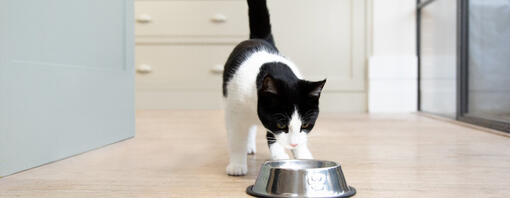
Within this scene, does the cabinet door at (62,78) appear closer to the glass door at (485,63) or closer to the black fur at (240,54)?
the black fur at (240,54)

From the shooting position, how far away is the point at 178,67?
11.7 feet

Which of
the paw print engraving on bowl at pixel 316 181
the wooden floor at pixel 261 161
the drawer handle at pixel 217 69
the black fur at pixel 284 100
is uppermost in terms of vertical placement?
the drawer handle at pixel 217 69

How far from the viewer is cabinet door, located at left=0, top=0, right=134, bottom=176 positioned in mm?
1155

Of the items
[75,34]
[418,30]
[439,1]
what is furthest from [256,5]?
[418,30]

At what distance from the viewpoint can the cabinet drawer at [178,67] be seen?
353 centimetres

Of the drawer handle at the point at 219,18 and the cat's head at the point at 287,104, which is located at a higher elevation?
the drawer handle at the point at 219,18

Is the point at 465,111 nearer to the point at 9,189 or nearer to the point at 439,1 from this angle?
the point at 439,1

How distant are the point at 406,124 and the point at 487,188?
1.50 metres

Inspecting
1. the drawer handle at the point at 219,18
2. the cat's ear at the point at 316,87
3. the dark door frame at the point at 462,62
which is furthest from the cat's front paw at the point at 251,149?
the drawer handle at the point at 219,18

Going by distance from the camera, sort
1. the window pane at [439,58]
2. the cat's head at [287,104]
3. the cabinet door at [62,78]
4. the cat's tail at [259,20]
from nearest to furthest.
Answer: the cat's head at [287,104] → the cabinet door at [62,78] → the cat's tail at [259,20] → the window pane at [439,58]

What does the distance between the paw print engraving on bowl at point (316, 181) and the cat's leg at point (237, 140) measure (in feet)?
1.01

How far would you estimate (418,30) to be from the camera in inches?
130

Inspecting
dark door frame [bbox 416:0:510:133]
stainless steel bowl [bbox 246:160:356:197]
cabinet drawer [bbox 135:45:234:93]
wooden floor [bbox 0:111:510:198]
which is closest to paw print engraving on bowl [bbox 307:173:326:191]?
stainless steel bowl [bbox 246:160:356:197]

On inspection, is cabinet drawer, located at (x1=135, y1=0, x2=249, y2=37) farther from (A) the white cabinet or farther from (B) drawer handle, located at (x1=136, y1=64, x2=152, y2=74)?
(B) drawer handle, located at (x1=136, y1=64, x2=152, y2=74)
